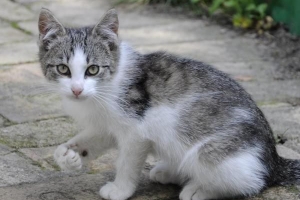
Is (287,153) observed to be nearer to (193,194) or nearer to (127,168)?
(193,194)

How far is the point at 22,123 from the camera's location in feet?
16.4

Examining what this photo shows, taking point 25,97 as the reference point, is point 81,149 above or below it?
above

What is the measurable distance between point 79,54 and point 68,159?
0.59 metres

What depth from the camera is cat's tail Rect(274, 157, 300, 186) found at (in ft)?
13.2

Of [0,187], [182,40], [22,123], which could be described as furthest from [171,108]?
[182,40]

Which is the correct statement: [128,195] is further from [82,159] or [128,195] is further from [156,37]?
[156,37]

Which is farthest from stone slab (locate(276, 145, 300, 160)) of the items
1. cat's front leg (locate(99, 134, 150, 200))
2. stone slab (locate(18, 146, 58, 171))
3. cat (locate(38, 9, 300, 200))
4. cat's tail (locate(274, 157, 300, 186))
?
stone slab (locate(18, 146, 58, 171))

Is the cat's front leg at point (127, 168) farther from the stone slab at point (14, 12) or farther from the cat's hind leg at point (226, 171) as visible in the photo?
the stone slab at point (14, 12)

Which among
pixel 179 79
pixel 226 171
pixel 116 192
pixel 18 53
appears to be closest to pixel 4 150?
pixel 116 192

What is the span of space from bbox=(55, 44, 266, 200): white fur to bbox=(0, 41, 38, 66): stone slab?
247 cm

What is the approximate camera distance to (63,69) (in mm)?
3748

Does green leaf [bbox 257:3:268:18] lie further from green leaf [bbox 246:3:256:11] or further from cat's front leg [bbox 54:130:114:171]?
cat's front leg [bbox 54:130:114:171]

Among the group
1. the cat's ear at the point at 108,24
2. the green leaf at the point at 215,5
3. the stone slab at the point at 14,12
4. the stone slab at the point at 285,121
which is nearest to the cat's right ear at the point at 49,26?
the cat's ear at the point at 108,24

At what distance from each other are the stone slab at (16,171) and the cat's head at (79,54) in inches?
25.4
